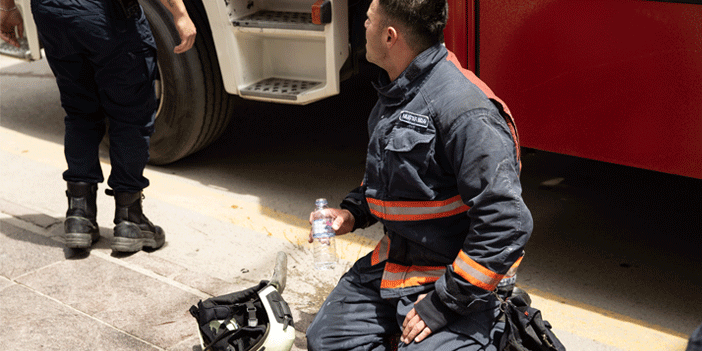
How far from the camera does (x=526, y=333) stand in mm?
1934

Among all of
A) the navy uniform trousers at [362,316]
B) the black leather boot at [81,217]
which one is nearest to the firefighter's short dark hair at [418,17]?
the navy uniform trousers at [362,316]

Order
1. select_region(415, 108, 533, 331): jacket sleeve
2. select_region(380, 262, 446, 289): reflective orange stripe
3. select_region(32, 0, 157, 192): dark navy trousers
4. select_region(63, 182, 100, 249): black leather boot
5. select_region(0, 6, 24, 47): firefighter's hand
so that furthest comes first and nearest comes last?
select_region(0, 6, 24, 47): firefighter's hand
select_region(63, 182, 100, 249): black leather boot
select_region(32, 0, 157, 192): dark navy trousers
select_region(380, 262, 446, 289): reflective orange stripe
select_region(415, 108, 533, 331): jacket sleeve

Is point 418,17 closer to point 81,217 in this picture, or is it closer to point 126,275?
point 126,275

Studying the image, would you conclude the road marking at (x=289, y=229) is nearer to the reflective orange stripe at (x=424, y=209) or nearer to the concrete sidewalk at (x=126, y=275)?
the concrete sidewalk at (x=126, y=275)

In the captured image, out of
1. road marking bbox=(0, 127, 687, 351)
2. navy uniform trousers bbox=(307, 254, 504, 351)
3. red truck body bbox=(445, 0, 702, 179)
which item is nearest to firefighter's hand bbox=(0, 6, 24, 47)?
road marking bbox=(0, 127, 687, 351)

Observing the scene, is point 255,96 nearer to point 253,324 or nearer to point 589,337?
point 253,324

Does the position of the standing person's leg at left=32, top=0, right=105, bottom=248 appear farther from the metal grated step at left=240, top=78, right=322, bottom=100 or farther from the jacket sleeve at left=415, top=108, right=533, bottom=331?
the jacket sleeve at left=415, top=108, right=533, bottom=331

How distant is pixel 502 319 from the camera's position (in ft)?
6.73

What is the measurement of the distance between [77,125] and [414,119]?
1.85 m

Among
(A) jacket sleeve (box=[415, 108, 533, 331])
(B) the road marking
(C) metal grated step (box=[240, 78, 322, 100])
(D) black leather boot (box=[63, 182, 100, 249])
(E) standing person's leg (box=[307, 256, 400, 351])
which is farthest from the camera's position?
(C) metal grated step (box=[240, 78, 322, 100])

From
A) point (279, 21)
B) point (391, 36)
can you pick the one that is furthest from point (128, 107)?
point (391, 36)

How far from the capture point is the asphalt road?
9.21 feet

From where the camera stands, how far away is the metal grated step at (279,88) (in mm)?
3545

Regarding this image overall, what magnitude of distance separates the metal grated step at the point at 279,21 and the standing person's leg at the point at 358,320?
146 centimetres
